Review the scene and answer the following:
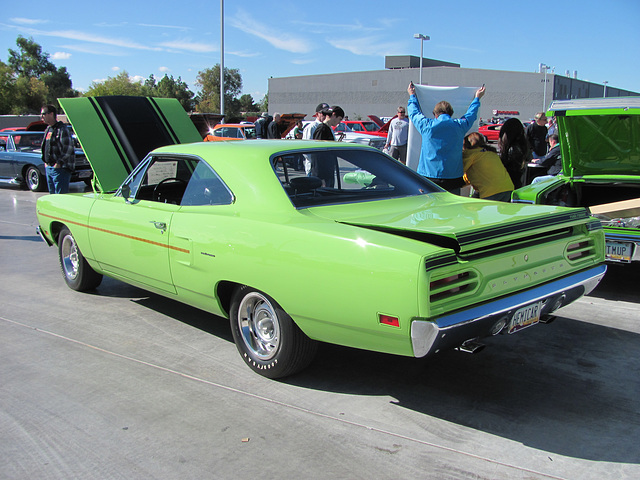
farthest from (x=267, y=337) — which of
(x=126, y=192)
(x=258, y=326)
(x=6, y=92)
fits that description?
(x=6, y=92)

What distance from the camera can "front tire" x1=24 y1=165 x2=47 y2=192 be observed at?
14.2 metres

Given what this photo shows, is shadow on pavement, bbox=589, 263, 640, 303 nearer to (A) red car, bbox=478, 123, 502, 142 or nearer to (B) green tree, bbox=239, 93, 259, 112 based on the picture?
(A) red car, bbox=478, 123, 502, 142

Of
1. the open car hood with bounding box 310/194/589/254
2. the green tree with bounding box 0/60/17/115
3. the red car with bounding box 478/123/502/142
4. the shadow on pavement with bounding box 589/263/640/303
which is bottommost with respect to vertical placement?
the shadow on pavement with bounding box 589/263/640/303

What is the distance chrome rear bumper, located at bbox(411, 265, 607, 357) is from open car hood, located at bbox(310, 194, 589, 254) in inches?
12.3

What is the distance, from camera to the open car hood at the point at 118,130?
5969 mm

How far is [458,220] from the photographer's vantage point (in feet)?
10.8

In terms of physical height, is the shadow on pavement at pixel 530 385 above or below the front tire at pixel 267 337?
below

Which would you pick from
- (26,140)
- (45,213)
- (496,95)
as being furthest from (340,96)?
(45,213)

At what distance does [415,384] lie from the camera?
11.8 feet

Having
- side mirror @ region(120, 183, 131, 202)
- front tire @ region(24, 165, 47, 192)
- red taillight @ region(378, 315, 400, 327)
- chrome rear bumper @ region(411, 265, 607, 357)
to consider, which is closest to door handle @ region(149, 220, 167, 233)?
side mirror @ region(120, 183, 131, 202)

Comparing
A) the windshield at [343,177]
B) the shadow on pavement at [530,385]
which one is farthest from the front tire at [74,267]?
Answer: the shadow on pavement at [530,385]

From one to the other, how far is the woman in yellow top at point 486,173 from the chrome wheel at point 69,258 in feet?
14.0

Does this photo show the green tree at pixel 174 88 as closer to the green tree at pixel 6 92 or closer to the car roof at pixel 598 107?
the green tree at pixel 6 92

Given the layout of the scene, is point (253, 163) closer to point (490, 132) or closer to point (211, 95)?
point (490, 132)
